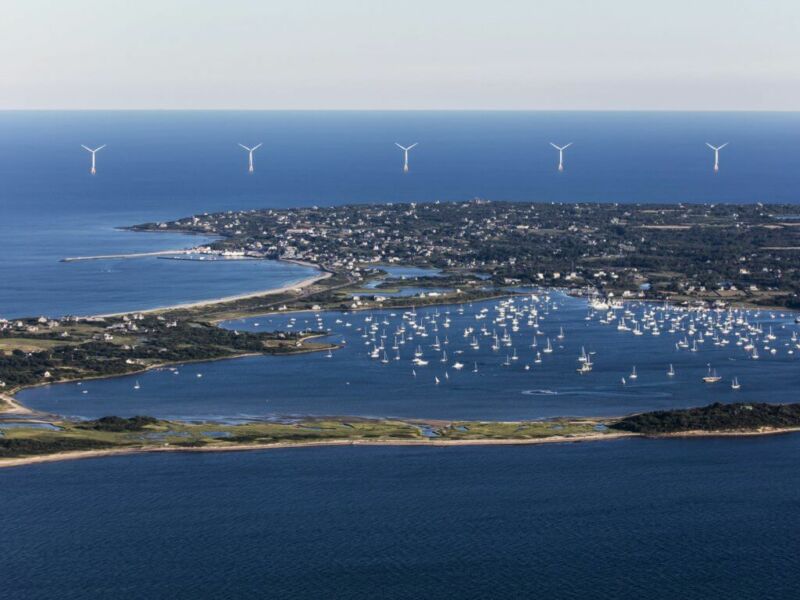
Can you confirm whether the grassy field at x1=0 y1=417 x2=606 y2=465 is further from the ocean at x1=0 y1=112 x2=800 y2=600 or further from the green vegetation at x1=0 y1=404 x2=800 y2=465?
the ocean at x1=0 y1=112 x2=800 y2=600

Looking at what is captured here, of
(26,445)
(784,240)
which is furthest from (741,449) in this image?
(784,240)

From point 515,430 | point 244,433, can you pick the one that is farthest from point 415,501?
point 244,433

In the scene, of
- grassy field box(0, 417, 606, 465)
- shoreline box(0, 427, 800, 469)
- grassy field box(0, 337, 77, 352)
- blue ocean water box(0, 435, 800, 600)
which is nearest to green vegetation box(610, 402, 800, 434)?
shoreline box(0, 427, 800, 469)

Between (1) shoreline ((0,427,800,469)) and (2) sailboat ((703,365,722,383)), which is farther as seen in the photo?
(2) sailboat ((703,365,722,383))

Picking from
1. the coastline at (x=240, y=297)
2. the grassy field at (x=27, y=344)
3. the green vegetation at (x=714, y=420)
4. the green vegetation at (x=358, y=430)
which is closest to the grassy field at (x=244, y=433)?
the green vegetation at (x=358, y=430)

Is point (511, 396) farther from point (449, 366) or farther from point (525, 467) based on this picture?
point (525, 467)

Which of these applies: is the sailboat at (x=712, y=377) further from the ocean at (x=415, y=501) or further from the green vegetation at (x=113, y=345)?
the green vegetation at (x=113, y=345)
